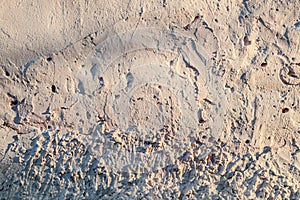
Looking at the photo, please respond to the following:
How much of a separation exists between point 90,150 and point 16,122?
0.68 ft

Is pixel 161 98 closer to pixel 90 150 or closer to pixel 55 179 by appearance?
pixel 90 150

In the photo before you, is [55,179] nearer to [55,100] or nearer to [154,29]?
[55,100]

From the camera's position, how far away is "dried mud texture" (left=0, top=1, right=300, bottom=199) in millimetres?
1382

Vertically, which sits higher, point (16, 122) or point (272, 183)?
point (16, 122)

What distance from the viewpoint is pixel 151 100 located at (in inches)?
54.8

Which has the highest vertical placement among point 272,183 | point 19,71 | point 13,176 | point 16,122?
point 19,71

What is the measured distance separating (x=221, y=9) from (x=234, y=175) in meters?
0.44

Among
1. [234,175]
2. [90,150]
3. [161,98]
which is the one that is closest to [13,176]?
[90,150]

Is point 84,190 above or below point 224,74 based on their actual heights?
below

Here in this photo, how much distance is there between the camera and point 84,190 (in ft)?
4.59

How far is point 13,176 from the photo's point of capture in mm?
1392

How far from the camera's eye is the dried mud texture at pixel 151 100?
1382mm

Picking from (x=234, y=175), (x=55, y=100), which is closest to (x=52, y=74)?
(x=55, y=100)

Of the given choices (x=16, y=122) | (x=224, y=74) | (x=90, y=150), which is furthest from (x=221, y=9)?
(x=16, y=122)
